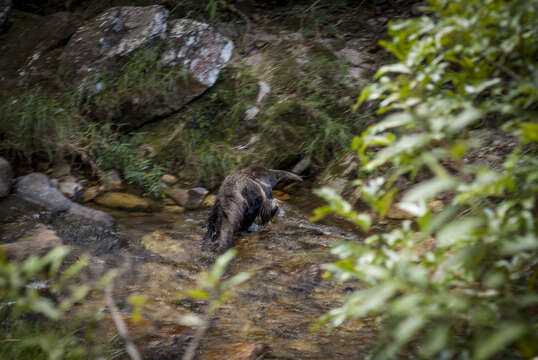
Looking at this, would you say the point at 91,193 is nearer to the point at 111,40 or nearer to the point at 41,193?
the point at 41,193

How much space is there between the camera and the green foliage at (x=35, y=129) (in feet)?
18.6

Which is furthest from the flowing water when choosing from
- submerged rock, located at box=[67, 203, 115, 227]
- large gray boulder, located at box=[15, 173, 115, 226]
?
large gray boulder, located at box=[15, 173, 115, 226]

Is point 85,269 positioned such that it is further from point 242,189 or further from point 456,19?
point 456,19

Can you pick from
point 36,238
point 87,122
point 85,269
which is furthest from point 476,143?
point 87,122

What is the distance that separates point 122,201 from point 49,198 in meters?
0.80

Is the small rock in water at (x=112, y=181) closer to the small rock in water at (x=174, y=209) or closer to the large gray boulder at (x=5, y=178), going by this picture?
the small rock in water at (x=174, y=209)

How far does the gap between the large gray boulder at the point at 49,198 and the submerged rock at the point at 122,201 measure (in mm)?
413

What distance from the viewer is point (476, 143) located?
1.05 metres

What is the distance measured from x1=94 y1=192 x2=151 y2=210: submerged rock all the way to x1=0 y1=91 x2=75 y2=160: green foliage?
1.03 metres

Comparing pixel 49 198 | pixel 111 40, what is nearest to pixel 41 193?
pixel 49 198

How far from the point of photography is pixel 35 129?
5738 mm

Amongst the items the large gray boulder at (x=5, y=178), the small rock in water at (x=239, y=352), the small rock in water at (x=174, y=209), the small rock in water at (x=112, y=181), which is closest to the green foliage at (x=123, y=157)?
the small rock in water at (x=112, y=181)

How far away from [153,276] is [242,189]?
4.44 ft

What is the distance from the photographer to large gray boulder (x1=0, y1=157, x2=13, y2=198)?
486cm
